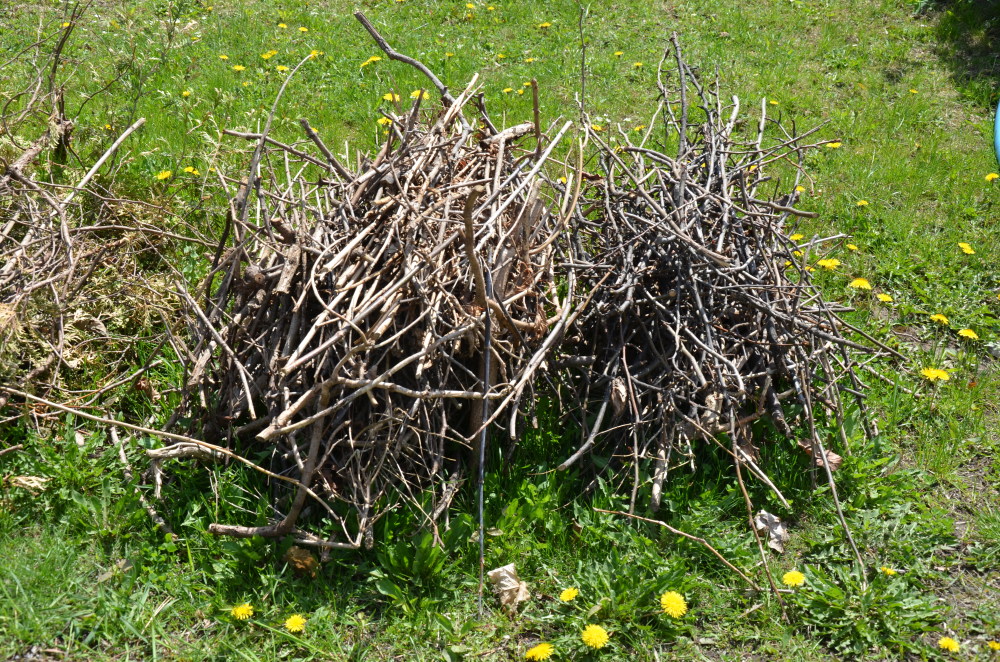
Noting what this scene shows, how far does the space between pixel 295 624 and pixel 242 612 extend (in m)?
0.17

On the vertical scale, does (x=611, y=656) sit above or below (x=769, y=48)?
below

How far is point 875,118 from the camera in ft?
19.2

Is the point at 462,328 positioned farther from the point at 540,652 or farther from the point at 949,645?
the point at 949,645

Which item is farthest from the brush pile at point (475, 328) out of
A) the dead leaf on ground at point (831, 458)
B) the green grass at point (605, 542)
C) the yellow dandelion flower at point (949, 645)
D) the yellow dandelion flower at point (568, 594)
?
the yellow dandelion flower at point (949, 645)

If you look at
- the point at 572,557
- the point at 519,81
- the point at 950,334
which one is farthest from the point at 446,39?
the point at 572,557

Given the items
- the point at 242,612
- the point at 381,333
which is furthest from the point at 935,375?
the point at 242,612

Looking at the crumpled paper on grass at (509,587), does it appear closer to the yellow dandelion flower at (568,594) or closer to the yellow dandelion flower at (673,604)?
the yellow dandelion flower at (568,594)

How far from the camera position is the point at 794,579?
269cm

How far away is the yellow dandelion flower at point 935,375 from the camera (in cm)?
356

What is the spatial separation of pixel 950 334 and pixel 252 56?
525cm

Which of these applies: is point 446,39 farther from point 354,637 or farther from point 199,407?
point 354,637

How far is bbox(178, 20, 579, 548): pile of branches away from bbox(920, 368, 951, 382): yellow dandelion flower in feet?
5.54

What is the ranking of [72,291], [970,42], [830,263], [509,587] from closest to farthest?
[509,587], [72,291], [830,263], [970,42]

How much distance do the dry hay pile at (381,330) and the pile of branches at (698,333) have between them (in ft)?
0.91
